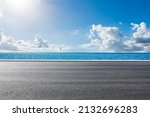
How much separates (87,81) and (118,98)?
448cm

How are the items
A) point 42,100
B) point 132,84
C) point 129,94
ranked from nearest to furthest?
1. point 42,100
2. point 129,94
3. point 132,84

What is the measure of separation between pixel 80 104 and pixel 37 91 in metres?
2.83

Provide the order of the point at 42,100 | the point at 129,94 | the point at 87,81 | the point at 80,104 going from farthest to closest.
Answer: the point at 87,81, the point at 129,94, the point at 42,100, the point at 80,104

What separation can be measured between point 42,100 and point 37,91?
1.84m

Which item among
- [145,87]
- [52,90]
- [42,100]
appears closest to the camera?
[42,100]

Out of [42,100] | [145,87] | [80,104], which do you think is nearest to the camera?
[80,104]

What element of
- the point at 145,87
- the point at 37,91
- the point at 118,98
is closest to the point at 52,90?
the point at 37,91

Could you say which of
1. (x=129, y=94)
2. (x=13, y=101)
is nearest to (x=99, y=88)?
(x=129, y=94)

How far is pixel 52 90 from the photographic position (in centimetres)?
1213

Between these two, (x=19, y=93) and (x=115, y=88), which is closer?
(x=19, y=93)

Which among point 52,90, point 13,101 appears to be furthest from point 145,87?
point 13,101

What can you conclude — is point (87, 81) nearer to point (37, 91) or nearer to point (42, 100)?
point (37, 91)

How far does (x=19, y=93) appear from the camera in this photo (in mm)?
11414

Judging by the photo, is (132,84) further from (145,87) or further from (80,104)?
(80,104)
